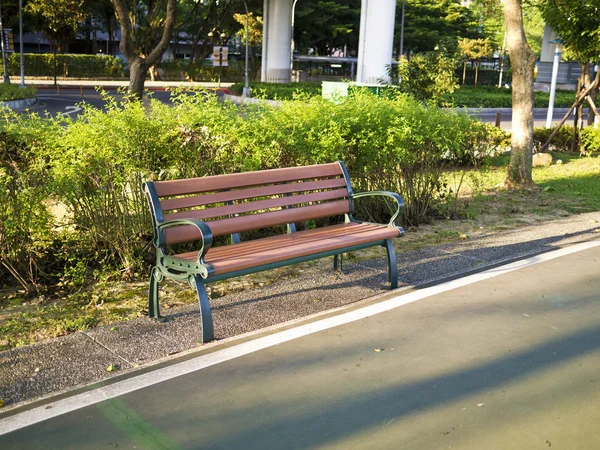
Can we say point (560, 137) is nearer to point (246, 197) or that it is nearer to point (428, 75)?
point (428, 75)

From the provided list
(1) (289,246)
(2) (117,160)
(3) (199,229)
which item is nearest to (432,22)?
(2) (117,160)

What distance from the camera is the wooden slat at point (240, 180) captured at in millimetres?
4699

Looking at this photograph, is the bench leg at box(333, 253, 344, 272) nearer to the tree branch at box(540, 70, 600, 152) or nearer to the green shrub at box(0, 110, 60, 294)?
the green shrub at box(0, 110, 60, 294)

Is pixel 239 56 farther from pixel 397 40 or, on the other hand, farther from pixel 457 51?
pixel 457 51

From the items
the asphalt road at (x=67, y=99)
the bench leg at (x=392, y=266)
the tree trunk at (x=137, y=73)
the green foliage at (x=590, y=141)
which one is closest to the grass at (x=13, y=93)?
the asphalt road at (x=67, y=99)

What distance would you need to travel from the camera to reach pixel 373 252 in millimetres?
6875

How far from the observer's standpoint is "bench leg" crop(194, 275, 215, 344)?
428 centimetres

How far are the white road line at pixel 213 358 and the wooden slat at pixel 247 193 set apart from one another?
3.49ft

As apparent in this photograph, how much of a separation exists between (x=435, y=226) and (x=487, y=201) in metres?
1.94

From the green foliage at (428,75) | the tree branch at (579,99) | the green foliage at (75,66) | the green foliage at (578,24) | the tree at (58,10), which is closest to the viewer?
the green foliage at (578,24)

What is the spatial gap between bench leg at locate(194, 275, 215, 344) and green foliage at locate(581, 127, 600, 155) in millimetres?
12314

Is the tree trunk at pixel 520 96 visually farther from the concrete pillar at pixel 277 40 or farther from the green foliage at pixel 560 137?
the concrete pillar at pixel 277 40

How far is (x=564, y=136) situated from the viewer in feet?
53.6

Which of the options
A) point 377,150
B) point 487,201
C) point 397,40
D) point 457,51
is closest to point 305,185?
point 377,150
